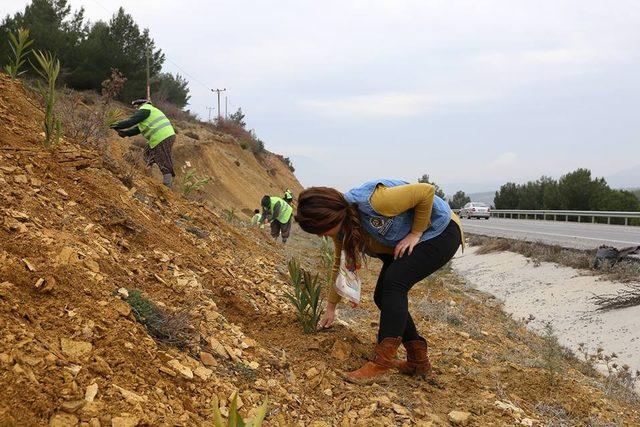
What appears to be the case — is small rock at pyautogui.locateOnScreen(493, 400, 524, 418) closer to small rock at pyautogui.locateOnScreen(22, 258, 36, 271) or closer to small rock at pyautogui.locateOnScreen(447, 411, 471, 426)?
small rock at pyautogui.locateOnScreen(447, 411, 471, 426)

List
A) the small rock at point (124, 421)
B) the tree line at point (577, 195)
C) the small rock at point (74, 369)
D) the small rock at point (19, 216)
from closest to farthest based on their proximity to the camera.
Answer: the small rock at point (124, 421), the small rock at point (74, 369), the small rock at point (19, 216), the tree line at point (577, 195)

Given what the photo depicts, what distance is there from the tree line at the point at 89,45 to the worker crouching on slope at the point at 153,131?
11263mm

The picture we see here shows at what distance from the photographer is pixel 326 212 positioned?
9.87 feet

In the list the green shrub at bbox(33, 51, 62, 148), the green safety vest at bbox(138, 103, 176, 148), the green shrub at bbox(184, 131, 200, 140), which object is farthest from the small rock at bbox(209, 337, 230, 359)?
the green shrub at bbox(184, 131, 200, 140)

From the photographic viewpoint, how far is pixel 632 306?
7266mm

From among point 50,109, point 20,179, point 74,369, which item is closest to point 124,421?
point 74,369

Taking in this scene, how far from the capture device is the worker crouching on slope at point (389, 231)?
3.05m

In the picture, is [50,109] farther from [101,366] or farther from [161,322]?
[101,366]

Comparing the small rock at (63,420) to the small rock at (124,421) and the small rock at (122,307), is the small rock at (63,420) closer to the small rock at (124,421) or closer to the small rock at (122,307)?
the small rock at (124,421)

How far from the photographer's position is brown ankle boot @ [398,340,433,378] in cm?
354

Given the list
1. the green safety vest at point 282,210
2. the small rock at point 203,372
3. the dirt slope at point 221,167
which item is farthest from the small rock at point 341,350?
the dirt slope at point 221,167

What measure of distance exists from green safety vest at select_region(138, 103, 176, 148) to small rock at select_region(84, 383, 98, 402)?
5.84 meters

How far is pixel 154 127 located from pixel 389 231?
5281 millimetres

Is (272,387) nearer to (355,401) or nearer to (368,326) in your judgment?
(355,401)
